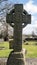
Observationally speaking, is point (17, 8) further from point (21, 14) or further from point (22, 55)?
point (22, 55)

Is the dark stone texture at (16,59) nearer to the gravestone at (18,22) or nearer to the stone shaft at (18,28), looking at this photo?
the gravestone at (18,22)

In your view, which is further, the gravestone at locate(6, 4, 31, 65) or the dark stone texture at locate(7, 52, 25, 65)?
the gravestone at locate(6, 4, 31, 65)

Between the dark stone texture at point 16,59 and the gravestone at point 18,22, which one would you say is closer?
the dark stone texture at point 16,59

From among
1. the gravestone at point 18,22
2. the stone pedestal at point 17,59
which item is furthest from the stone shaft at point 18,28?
the stone pedestal at point 17,59

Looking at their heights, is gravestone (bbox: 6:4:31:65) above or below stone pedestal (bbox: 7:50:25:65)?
above

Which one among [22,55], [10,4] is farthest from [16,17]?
[10,4]

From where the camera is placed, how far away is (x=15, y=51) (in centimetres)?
915

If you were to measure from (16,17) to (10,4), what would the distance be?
31.2 feet

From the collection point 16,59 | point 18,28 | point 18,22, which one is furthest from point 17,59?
point 18,22

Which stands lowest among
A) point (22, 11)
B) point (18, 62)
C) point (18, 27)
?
point (18, 62)

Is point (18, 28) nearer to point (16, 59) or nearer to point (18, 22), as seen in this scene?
point (18, 22)

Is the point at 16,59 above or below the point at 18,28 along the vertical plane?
below

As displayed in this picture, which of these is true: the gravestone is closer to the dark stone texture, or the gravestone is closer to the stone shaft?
the stone shaft

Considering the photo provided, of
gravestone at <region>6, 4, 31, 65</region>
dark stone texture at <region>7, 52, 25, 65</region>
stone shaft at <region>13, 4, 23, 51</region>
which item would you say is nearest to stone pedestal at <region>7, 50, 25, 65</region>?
dark stone texture at <region>7, 52, 25, 65</region>
